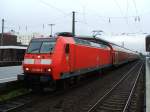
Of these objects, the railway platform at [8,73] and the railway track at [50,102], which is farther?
the railway platform at [8,73]

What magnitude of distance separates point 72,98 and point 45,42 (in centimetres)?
300

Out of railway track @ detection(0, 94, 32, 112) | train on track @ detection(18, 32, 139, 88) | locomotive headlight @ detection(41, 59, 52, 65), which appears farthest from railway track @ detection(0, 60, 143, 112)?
locomotive headlight @ detection(41, 59, 52, 65)

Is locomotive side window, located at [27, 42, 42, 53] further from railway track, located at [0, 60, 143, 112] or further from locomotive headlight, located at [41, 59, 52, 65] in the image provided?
railway track, located at [0, 60, 143, 112]

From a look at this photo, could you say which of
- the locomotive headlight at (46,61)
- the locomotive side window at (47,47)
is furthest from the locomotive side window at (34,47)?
the locomotive headlight at (46,61)

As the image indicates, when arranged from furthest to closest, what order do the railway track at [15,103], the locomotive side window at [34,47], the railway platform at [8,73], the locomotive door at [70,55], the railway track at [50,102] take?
the railway platform at [8,73], the locomotive door at [70,55], the locomotive side window at [34,47], the railway track at [50,102], the railway track at [15,103]

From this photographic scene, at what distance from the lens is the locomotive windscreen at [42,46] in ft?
44.2

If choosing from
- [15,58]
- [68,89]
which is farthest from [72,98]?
[15,58]

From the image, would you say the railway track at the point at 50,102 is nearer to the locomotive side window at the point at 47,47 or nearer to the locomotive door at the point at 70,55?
the locomotive door at the point at 70,55

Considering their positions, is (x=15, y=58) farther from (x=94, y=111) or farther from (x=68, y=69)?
(x=94, y=111)

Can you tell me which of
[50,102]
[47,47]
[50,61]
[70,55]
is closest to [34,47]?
[47,47]

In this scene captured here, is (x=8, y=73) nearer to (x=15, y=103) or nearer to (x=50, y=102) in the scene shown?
(x=15, y=103)

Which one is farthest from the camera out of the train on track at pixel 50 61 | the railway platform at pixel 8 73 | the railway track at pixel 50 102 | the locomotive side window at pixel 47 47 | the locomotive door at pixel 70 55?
the railway platform at pixel 8 73

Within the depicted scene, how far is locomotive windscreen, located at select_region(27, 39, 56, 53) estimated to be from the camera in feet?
44.2

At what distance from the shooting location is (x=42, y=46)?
540 inches
